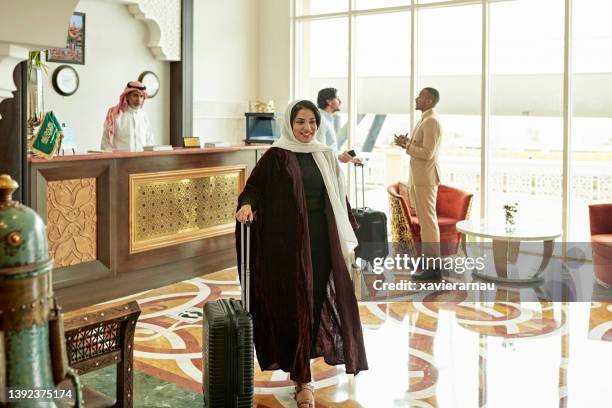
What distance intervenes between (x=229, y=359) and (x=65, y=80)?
179 inches

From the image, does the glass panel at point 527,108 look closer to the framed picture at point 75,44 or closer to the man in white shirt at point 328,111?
the man in white shirt at point 328,111

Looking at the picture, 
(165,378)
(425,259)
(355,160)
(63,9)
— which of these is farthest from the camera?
(425,259)

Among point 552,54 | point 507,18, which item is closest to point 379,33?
point 507,18

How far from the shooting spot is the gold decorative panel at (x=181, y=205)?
17.5ft

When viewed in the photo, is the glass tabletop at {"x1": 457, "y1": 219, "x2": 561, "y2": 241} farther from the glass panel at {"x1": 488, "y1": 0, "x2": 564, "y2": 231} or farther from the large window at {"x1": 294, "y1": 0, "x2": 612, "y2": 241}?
the glass panel at {"x1": 488, "y1": 0, "x2": 564, "y2": 231}

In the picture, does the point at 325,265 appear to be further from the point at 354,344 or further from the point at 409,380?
the point at 409,380

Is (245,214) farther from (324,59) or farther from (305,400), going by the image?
(324,59)

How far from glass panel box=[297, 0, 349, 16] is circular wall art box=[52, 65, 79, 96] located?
304cm

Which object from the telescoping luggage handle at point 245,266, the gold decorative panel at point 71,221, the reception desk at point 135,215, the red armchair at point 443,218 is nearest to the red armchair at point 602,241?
the red armchair at point 443,218

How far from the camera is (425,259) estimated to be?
6.18 metres

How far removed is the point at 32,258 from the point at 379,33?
6.99 metres

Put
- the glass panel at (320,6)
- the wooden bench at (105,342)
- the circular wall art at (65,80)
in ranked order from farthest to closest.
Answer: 1. the glass panel at (320,6)
2. the circular wall art at (65,80)
3. the wooden bench at (105,342)

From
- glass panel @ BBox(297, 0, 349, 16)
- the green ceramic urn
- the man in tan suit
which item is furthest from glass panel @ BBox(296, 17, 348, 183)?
the green ceramic urn

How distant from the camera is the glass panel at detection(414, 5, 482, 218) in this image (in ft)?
23.6
